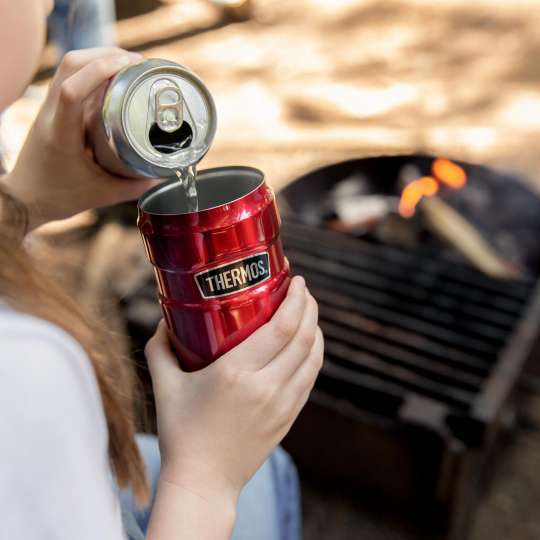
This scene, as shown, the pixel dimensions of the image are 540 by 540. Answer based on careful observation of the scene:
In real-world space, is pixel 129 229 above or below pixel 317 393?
below

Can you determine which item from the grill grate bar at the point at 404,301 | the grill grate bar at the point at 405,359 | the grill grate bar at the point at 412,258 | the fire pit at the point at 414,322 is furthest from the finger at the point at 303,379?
the grill grate bar at the point at 412,258

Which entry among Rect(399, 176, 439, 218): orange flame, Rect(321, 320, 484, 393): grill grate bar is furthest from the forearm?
Rect(399, 176, 439, 218): orange flame

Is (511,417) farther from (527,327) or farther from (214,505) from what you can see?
(214,505)

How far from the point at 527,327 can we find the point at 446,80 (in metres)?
2.52

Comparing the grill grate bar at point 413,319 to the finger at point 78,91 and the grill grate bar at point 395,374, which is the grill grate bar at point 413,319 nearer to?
the grill grate bar at point 395,374

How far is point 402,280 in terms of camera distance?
69.5 inches

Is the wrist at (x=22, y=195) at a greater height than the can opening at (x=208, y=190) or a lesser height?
lesser

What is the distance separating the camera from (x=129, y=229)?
8.57 ft

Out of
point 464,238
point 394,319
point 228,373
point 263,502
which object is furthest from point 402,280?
point 228,373

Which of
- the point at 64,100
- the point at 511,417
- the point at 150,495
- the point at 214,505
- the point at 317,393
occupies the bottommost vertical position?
the point at 511,417

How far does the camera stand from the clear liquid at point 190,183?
68 cm

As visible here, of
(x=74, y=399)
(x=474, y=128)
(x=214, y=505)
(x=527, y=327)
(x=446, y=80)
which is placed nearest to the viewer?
(x=74, y=399)

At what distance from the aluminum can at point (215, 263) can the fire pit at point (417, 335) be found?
2.53ft

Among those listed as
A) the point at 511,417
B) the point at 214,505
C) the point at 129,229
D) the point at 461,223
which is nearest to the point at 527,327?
the point at 511,417
